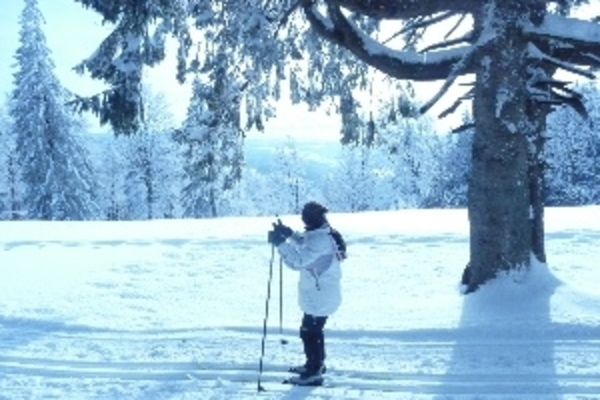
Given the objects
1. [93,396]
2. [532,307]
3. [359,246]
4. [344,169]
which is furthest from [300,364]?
[344,169]

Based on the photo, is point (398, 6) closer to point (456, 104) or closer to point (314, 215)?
point (456, 104)

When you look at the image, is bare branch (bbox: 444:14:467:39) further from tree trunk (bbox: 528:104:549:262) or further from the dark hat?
the dark hat

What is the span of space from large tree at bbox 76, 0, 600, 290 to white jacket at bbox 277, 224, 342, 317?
109 inches

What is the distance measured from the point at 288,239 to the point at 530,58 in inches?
161

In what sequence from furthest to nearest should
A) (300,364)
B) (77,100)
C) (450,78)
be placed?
(77,100)
(450,78)
(300,364)

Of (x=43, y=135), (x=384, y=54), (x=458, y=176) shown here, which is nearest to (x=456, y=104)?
(x=384, y=54)

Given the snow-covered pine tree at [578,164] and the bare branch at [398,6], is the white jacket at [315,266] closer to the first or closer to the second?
the bare branch at [398,6]

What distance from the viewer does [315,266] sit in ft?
19.9

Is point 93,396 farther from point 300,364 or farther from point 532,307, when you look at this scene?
point 532,307

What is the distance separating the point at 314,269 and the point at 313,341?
0.75 metres

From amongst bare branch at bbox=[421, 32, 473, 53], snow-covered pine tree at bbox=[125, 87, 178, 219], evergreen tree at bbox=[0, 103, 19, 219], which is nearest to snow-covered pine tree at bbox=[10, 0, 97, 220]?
snow-covered pine tree at bbox=[125, 87, 178, 219]

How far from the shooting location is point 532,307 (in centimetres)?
796

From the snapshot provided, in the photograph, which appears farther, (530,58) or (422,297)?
(422,297)

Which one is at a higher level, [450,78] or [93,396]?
[450,78]
